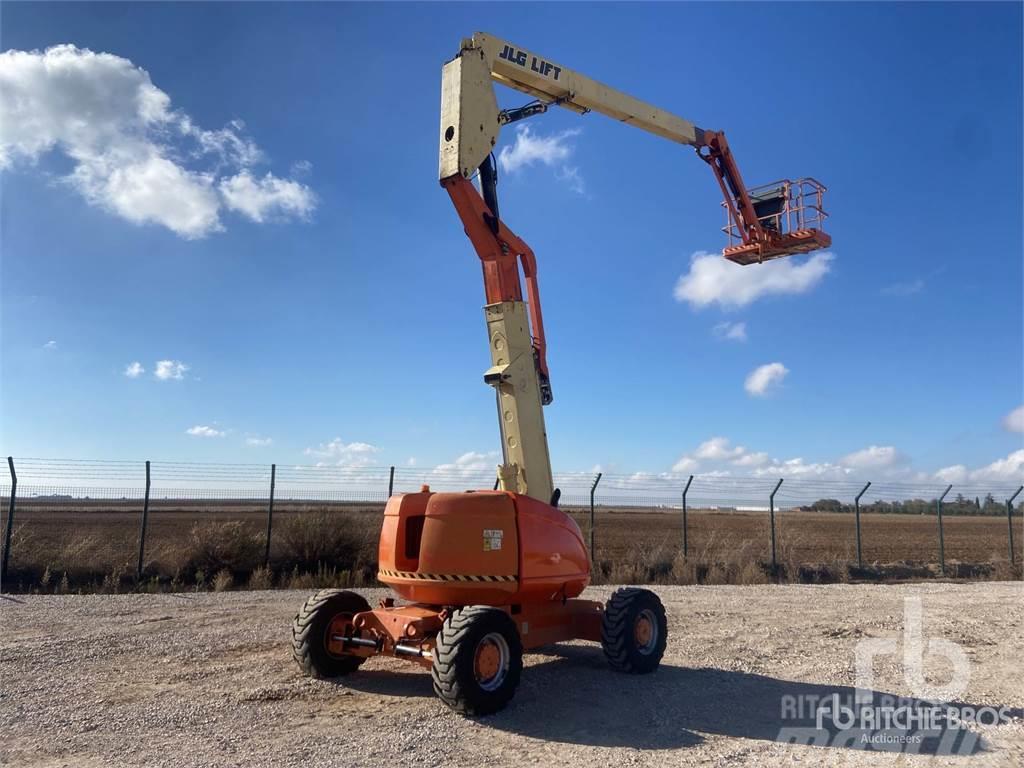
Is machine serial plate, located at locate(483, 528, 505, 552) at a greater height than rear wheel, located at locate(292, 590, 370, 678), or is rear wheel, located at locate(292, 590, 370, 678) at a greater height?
machine serial plate, located at locate(483, 528, 505, 552)

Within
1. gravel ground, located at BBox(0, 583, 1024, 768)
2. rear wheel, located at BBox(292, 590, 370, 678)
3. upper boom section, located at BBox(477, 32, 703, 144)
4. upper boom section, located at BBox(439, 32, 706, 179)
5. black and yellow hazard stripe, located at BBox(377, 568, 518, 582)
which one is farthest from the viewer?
upper boom section, located at BBox(477, 32, 703, 144)

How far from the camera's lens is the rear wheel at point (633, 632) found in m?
8.25

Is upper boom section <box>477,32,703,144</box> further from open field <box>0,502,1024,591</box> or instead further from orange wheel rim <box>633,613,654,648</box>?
open field <box>0,502,1024,591</box>

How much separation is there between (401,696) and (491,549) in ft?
5.36

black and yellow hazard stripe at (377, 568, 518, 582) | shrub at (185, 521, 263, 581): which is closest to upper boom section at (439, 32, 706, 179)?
black and yellow hazard stripe at (377, 568, 518, 582)

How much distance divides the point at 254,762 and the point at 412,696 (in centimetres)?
210

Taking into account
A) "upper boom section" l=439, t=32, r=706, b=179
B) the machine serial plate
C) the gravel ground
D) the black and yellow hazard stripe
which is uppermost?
"upper boom section" l=439, t=32, r=706, b=179

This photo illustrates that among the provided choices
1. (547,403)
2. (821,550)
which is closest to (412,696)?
(547,403)

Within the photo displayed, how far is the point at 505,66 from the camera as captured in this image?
32.1 feet

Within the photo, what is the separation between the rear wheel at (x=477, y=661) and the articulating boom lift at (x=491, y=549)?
12 mm

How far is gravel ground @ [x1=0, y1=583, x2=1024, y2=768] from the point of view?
581 cm

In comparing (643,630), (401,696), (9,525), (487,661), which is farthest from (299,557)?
(487,661)

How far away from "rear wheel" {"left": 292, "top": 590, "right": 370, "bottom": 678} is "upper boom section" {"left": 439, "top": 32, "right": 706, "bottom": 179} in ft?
16.0

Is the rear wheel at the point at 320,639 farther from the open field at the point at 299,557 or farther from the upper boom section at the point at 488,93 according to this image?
the open field at the point at 299,557
